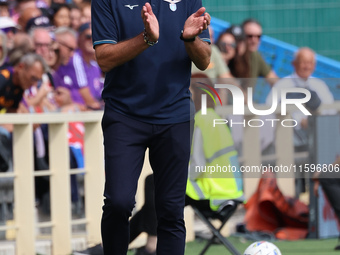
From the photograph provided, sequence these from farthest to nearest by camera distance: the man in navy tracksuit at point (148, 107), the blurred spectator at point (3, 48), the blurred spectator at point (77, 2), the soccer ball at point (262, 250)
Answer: the blurred spectator at point (77, 2), the blurred spectator at point (3, 48), the soccer ball at point (262, 250), the man in navy tracksuit at point (148, 107)

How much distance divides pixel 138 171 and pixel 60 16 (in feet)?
15.6

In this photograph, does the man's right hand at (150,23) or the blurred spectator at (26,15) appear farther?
the blurred spectator at (26,15)

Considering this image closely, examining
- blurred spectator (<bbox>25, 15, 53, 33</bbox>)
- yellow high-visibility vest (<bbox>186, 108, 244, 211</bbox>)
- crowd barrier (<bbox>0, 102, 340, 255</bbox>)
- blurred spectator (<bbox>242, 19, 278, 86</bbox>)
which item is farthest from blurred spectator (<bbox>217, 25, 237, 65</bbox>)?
yellow high-visibility vest (<bbox>186, 108, 244, 211</bbox>)

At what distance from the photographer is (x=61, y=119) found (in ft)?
22.6

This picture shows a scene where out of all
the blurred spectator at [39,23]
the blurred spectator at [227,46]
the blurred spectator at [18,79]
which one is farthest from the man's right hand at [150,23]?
the blurred spectator at [227,46]

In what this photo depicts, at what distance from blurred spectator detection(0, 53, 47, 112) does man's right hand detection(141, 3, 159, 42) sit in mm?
3811

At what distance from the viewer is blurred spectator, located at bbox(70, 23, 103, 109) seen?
28.8 ft

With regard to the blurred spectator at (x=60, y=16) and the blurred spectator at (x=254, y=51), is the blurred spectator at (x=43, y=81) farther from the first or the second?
the blurred spectator at (x=254, y=51)

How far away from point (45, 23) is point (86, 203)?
8.02 feet

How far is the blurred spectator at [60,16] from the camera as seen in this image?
8.98m

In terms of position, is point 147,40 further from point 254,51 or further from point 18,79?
point 254,51

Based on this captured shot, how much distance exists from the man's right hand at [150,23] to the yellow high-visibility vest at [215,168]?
6.98 ft

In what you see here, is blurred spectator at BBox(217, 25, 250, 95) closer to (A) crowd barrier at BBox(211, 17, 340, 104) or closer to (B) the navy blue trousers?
(A) crowd barrier at BBox(211, 17, 340, 104)

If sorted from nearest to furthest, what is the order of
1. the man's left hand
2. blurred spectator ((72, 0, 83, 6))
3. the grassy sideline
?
the man's left hand, the grassy sideline, blurred spectator ((72, 0, 83, 6))
